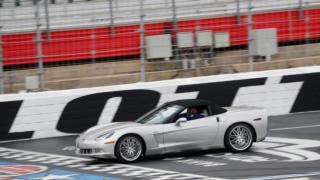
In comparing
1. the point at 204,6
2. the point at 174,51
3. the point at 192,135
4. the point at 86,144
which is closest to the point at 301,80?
the point at 174,51

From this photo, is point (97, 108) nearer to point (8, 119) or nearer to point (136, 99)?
point (136, 99)

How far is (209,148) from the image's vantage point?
13758 mm

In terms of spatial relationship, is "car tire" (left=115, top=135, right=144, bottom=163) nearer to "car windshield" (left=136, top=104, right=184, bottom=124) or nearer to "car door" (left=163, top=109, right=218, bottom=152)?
"car door" (left=163, top=109, right=218, bottom=152)

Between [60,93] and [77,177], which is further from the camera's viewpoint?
[60,93]

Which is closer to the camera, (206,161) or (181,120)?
(206,161)

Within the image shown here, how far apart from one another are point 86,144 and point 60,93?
16.1ft

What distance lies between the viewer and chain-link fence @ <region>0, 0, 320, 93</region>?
1848 cm

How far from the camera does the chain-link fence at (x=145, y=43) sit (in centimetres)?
1848

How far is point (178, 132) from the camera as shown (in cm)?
1348

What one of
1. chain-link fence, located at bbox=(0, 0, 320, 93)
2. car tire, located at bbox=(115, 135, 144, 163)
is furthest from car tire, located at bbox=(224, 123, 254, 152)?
chain-link fence, located at bbox=(0, 0, 320, 93)

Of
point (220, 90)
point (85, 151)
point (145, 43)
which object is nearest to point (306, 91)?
point (220, 90)

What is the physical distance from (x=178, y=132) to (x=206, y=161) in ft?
2.70

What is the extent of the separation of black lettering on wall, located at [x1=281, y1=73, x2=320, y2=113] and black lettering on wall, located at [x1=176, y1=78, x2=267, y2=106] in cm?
135

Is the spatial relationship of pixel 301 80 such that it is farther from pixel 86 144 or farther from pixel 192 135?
pixel 86 144
